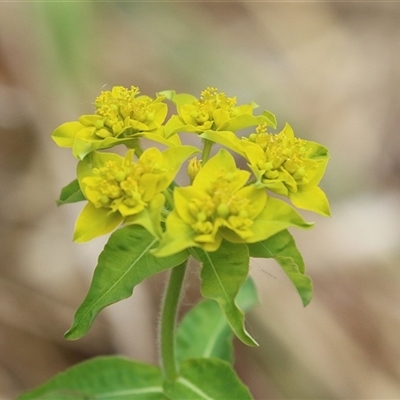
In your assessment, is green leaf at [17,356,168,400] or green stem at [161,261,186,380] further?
Answer: green leaf at [17,356,168,400]

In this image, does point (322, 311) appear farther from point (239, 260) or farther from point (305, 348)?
point (239, 260)

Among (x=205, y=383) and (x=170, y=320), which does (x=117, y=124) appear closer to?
(x=170, y=320)

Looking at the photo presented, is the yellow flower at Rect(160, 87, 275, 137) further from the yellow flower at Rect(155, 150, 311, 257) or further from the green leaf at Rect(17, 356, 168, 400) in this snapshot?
the green leaf at Rect(17, 356, 168, 400)

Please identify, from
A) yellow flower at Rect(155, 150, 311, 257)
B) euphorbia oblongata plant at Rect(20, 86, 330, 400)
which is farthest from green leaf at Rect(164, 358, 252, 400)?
yellow flower at Rect(155, 150, 311, 257)

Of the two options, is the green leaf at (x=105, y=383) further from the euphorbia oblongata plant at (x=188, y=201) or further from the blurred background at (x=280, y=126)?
the blurred background at (x=280, y=126)

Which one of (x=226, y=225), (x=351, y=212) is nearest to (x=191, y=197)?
(x=226, y=225)

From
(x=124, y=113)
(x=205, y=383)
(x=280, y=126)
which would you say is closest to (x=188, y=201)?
(x=124, y=113)

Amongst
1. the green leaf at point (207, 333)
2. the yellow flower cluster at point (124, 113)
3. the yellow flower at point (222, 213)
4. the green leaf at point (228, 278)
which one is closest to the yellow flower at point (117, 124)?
the yellow flower cluster at point (124, 113)
